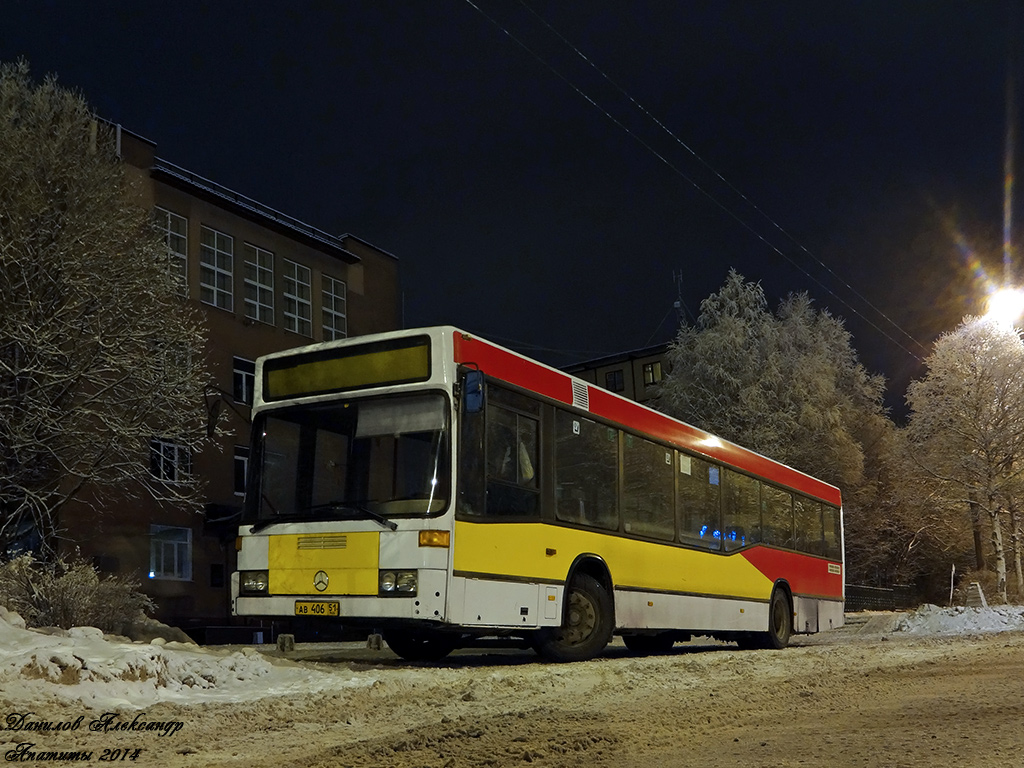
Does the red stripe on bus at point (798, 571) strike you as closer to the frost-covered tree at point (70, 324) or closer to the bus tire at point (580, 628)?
the bus tire at point (580, 628)

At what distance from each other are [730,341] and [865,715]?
4329cm

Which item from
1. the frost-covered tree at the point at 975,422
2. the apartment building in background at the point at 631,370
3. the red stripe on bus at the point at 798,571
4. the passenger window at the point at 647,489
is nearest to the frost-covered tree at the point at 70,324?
the passenger window at the point at 647,489

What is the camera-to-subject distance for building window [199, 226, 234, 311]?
119 ft

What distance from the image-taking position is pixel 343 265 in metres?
43.6

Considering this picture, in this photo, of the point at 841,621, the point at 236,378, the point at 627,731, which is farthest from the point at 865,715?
the point at 236,378

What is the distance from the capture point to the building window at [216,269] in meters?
36.3

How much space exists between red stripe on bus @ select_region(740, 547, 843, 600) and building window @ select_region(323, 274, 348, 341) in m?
24.4

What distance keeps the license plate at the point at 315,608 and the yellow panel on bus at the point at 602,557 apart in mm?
1302

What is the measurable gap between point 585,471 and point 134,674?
230 inches

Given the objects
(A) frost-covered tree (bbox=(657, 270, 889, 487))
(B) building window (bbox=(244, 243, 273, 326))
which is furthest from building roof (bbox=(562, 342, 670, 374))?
(B) building window (bbox=(244, 243, 273, 326))

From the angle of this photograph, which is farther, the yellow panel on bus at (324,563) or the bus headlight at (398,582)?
the yellow panel on bus at (324,563)

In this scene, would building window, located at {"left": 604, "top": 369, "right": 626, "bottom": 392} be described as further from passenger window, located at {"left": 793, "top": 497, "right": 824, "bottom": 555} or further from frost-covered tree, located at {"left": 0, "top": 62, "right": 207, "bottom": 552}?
frost-covered tree, located at {"left": 0, "top": 62, "right": 207, "bottom": 552}

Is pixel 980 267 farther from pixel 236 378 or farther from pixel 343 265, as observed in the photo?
pixel 236 378

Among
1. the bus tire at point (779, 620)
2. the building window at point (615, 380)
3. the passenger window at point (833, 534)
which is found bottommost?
the bus tire at point (779, 620)
